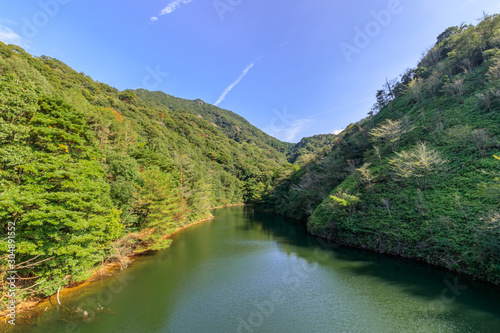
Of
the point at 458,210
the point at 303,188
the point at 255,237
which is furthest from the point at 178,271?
the point at 303,188

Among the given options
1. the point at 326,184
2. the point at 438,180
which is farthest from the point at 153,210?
the point at 326,184

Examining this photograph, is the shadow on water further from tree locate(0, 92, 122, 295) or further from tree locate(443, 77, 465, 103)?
tree locate(443, 77, 465, 103)

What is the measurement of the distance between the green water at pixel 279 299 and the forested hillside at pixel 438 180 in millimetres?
2034

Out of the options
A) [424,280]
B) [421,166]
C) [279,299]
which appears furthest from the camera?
[421,166]

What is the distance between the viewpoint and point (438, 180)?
18.7m

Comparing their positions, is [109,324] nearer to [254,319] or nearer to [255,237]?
[254,319]

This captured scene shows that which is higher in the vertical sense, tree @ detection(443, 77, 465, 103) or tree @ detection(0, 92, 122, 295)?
tree @ detection(443, 77, 465, 103)

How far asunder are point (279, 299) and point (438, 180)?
18865 millimetres

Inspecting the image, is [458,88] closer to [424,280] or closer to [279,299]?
[424,280]

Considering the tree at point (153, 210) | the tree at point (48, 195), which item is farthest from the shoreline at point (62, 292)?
the tree at point (153, 210)

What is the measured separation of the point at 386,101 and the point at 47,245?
6015cm

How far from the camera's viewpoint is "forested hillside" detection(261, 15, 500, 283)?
1387 cm

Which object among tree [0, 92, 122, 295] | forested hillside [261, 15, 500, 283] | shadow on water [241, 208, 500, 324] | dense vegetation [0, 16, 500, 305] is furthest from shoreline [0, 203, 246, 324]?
forested hillside [261, 15, 500, 283]

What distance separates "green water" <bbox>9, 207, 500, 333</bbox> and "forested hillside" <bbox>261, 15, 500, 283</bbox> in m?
2.03
